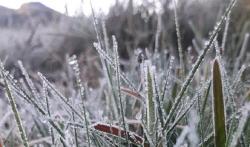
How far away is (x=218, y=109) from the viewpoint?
596mm

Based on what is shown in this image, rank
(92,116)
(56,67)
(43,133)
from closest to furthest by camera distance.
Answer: (43,133), (92,116), (56,67)

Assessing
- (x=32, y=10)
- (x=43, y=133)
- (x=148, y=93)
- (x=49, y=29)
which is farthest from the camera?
(x=49, y=29)

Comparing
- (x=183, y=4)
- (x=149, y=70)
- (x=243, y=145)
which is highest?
(x=183, y=4)

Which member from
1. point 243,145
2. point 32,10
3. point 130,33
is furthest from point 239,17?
point 243,145

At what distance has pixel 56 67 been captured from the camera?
15.5 ft

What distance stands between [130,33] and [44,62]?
3.36ft

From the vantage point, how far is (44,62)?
492 cm

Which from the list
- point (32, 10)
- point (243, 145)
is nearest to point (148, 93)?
point (243, 145)

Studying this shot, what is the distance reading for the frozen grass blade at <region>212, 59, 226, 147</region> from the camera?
0.60 m

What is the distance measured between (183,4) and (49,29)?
2152 millimetres

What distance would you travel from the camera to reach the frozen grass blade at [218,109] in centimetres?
60

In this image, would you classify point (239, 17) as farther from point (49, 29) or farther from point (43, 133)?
point (43, 133)

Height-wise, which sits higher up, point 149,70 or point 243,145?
point 149,70

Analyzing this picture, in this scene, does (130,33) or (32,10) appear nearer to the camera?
(130,33)
